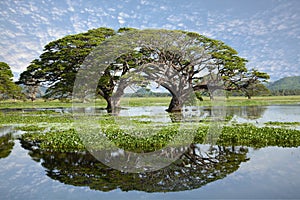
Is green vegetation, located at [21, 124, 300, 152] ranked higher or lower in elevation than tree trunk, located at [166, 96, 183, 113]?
lower

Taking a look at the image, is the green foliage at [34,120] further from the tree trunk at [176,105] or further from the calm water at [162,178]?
the tree trunk at [176,105]

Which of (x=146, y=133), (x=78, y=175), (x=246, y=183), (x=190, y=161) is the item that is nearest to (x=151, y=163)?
(x=190, y=161)

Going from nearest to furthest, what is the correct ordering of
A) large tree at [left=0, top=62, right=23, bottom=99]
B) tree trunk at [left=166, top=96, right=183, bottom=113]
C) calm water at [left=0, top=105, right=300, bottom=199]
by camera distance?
calm water at [left=0, top=105, right=300, bottom=199] < tree trunk at [left=166, top=96, right=183, bottom=113] < large tree at [left=0, top=62, right=23, bottom=99]

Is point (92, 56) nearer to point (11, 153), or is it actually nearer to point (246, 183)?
point (11, 153)

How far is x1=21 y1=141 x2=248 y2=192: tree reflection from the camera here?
6055 mm

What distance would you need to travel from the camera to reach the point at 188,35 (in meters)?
25.7

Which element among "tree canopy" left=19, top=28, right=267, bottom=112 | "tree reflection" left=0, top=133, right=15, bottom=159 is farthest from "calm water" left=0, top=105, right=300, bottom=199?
"tree canopy" left=19, top=28, right=267, bottom=112

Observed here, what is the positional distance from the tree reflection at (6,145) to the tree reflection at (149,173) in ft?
3.95

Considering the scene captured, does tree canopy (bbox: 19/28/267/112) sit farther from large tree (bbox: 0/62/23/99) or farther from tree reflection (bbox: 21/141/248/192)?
tree reflection (bbox: 21/141/248/192)

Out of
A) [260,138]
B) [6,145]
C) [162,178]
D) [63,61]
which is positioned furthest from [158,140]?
[63,61]

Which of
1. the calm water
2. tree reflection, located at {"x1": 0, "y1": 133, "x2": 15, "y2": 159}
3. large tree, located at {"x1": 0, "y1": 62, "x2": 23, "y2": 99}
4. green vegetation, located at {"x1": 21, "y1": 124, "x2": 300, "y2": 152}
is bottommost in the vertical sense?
the calm water

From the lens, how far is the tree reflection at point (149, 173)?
Result: 6.05 m

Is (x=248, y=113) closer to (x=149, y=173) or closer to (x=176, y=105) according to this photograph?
(x=176, y=105)

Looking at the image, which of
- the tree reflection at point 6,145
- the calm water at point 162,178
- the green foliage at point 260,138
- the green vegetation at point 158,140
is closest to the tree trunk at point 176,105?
the green vegetation at point 158,140
